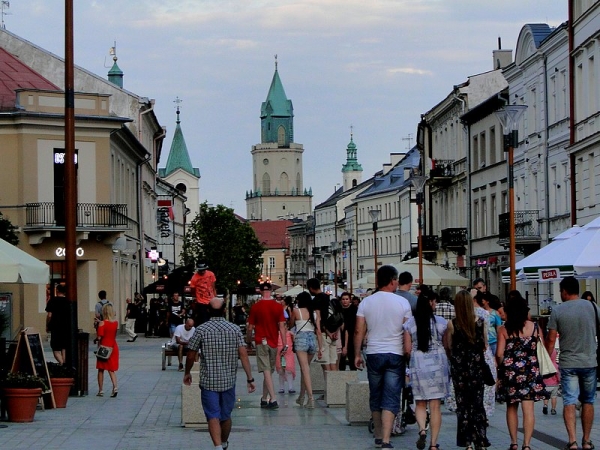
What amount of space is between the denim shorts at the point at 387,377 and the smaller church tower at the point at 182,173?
439 feet

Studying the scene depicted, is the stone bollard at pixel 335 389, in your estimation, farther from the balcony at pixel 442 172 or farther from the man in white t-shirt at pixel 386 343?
the balcony at pixel 442 172

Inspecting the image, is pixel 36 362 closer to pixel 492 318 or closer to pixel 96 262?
pixel 492 318

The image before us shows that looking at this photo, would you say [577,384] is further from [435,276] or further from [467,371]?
[435,276]

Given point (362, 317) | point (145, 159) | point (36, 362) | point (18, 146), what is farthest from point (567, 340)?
point (145, 159)

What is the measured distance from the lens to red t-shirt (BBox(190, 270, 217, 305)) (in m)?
25.0

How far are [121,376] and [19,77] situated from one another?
22980 mm

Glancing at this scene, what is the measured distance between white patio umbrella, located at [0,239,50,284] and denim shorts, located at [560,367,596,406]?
782 centimetres

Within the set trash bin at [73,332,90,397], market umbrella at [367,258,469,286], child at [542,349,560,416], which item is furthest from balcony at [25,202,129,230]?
child at [542,349,560,416]

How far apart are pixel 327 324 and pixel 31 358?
4.78m

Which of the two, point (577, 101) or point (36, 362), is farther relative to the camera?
point (577, 101)

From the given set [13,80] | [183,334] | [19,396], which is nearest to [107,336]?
[19,396]

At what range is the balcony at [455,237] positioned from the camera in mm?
60719

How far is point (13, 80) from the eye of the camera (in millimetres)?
46000

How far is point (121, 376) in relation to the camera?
87.2 feet
